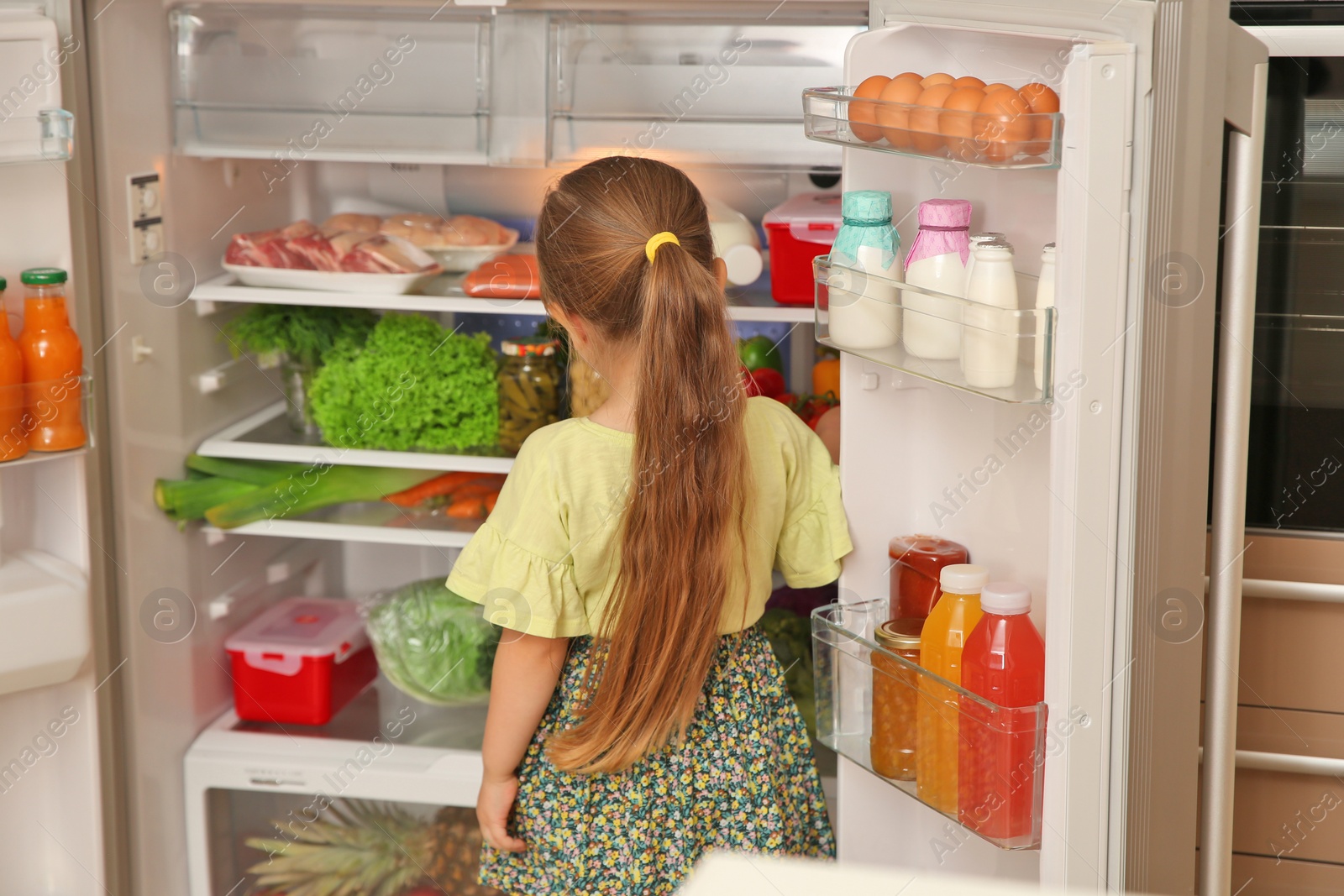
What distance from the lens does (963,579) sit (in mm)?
1283

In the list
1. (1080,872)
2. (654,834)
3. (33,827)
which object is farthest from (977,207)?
(33,827)

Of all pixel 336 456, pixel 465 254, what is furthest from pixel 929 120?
pixel 336 456

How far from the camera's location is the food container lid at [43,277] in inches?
62.4

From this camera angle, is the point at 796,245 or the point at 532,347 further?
the point at 532,347

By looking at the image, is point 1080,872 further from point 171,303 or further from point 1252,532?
point 171,303

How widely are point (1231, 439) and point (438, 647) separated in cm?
134

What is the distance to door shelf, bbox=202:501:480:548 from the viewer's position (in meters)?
1.95

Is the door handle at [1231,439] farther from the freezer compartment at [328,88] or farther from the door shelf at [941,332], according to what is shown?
the freezer compartment at [328,88]

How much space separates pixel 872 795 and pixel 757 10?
110 centimetres

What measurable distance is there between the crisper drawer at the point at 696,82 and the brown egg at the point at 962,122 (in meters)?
0.66

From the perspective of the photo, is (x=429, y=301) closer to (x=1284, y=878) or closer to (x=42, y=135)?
(x=42, y=135)

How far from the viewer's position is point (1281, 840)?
Answer: 1.53 m

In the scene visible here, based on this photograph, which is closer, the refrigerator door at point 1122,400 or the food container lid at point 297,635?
the refrigerator door at point 1122,400

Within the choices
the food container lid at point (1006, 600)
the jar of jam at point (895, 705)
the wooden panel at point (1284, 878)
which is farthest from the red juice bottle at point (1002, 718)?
the wooden panel at point (1284, 878)
